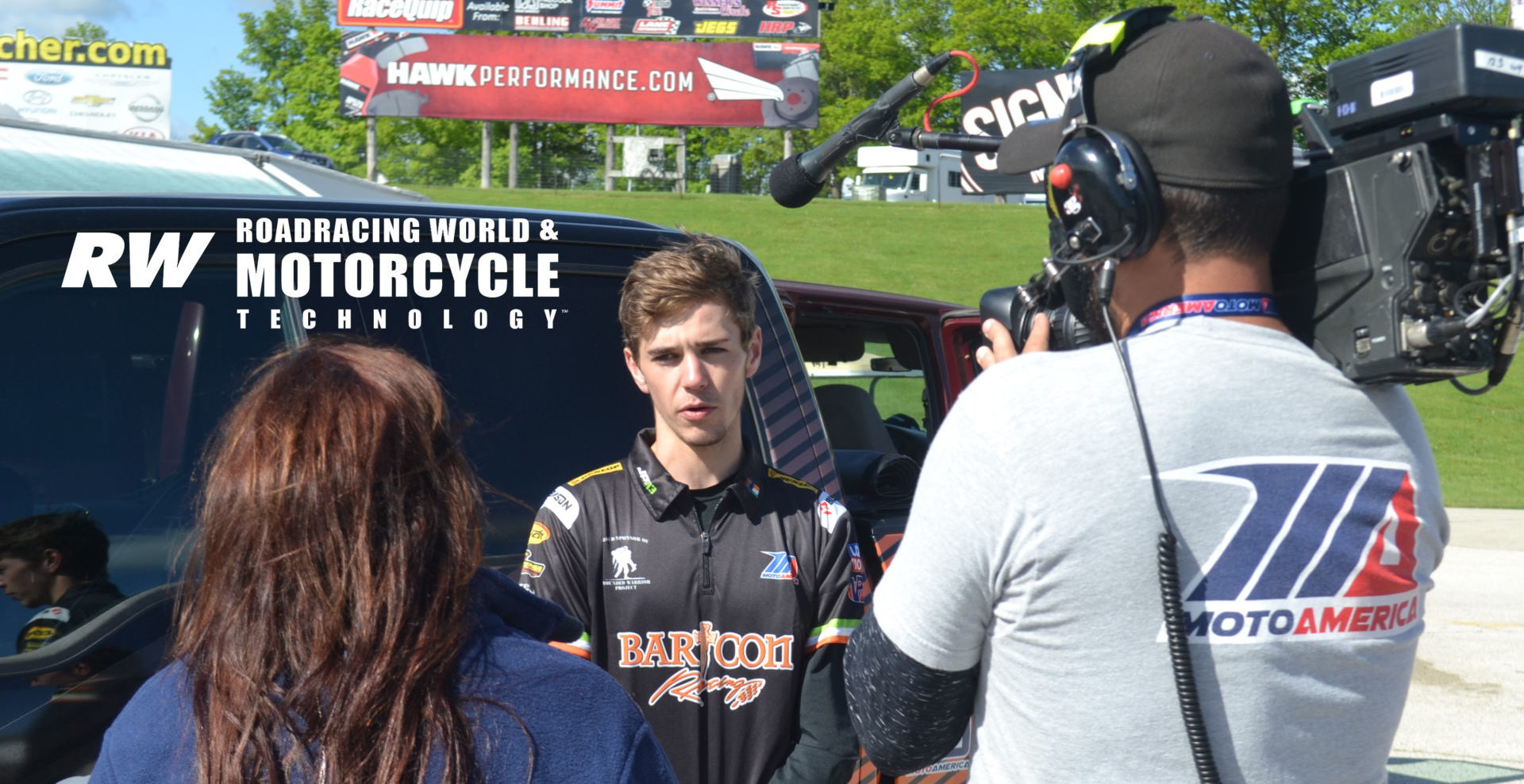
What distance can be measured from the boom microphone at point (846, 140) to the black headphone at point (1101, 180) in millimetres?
915

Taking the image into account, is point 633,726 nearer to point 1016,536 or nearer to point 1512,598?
point 1016,536

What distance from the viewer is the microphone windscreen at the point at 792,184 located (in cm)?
276

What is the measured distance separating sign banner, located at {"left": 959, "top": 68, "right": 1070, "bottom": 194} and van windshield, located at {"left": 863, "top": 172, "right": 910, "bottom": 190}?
5084cm

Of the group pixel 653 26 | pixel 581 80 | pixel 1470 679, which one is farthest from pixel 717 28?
pixel 1470 679

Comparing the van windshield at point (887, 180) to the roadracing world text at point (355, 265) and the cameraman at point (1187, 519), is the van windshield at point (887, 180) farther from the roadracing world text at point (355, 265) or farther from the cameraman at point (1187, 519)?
the cameraman at point (1187, 519)

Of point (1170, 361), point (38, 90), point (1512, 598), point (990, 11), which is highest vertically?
point (990, 11)

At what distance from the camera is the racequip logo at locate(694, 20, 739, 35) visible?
48.8 m

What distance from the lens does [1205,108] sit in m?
1.60

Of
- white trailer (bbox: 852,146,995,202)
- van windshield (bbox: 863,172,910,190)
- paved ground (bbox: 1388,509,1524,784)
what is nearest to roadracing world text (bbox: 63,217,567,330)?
paved ground (bbox: 1388,509,1524,784)

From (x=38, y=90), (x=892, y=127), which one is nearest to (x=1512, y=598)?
(x=892, y=127)

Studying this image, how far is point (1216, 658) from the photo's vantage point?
1547mm

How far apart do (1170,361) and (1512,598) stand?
30.7 feet

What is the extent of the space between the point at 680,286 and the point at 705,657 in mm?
753

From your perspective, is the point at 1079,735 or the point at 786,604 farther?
the point at 786,604
